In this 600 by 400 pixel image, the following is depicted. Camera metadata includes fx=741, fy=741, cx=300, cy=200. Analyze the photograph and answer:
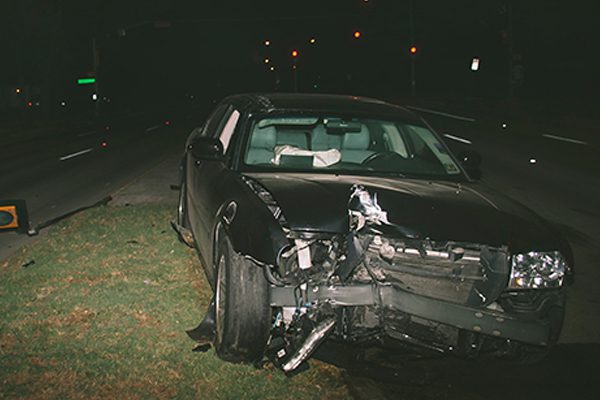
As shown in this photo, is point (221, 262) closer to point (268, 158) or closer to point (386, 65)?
point (268, 158)

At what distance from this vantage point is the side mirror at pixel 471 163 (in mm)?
6082

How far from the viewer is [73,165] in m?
17.8

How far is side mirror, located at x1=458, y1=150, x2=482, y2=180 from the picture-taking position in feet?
20.0

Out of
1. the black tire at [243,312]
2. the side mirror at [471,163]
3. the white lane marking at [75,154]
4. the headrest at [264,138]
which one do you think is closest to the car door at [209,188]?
the headrest at [264,138]

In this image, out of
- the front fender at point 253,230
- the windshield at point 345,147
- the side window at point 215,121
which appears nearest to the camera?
the front fender at point 253,230

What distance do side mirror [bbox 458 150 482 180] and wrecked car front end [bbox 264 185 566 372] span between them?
1698 millimetres

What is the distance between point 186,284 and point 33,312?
4.49 ft

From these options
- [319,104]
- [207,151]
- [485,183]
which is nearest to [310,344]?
[207,151]

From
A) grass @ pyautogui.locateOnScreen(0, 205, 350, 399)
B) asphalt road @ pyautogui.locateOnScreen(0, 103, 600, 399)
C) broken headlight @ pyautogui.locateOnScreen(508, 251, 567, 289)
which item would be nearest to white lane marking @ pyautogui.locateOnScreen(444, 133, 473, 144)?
asphalt road @ pyautogui.locateOnScreen(0, 103, 600, 399)

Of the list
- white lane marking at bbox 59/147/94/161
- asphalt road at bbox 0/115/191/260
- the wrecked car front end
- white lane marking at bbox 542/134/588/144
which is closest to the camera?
the wrecked car front end

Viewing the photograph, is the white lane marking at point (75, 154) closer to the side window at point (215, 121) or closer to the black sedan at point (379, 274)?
the side window at point (215, 121)

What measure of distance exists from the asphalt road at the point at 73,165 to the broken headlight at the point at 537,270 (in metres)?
6.03

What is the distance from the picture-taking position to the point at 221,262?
4.88 m

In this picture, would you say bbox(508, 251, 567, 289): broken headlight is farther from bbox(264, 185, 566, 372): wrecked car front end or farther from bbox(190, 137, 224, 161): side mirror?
bbox(190, 137, 224, 161): side mirror
